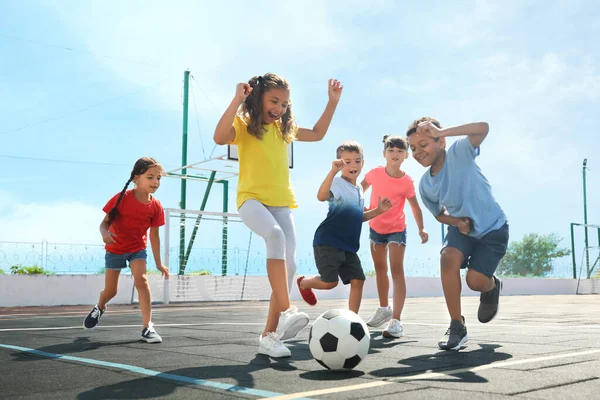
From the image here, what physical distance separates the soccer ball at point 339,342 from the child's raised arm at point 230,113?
1.26 meters

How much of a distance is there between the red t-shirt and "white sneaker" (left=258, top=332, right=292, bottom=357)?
194 centimetres

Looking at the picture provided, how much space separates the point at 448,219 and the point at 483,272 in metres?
0.43

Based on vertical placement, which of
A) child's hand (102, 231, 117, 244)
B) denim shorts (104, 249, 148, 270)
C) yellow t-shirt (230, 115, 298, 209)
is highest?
yellow t-shirt (230, 115, 298, 209)

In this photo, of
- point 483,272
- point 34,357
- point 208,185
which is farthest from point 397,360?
point 208,185

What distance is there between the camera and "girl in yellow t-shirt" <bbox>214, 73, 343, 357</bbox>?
3777mm

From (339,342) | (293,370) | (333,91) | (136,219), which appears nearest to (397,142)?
(333,91)

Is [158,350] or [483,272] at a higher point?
[483,272]

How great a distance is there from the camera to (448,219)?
432cm

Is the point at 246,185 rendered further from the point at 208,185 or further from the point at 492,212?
the point at 208,185

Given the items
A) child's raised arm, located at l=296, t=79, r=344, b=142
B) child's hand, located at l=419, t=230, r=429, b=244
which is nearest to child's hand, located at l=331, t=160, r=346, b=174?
child's raised arm, located at l=296, t=79, r=344, b=142

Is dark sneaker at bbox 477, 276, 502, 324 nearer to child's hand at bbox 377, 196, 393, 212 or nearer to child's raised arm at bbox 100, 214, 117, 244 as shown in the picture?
child's hand at bbox 377, 196, 393, 212

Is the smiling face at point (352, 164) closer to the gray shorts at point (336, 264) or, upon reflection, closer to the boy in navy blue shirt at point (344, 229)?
the boy in navy blue shirt at point (344, 229)

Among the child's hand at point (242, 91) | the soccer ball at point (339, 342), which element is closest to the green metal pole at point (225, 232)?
the child's hand at point (242, 91)

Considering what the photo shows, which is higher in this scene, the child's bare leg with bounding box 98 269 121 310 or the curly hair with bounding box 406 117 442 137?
the curly hair with bounding box 406 117 442 137
